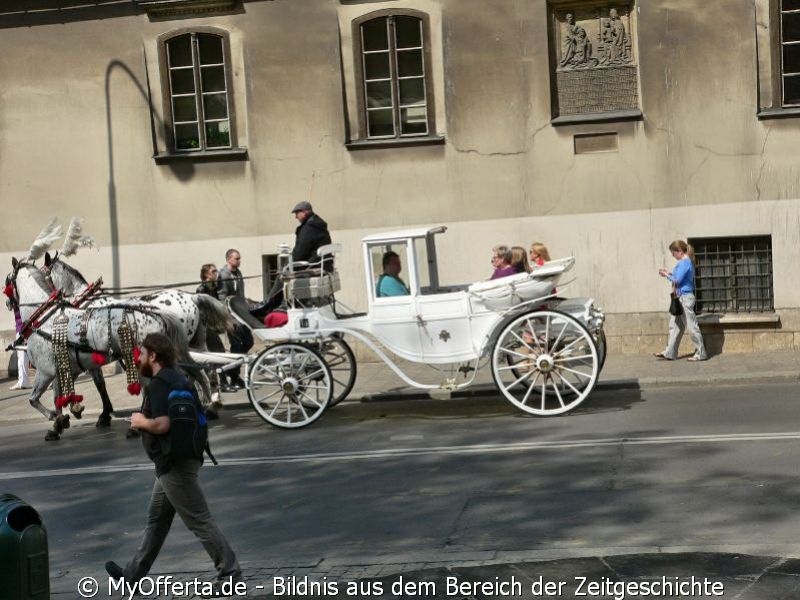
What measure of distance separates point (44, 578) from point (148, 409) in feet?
6.89

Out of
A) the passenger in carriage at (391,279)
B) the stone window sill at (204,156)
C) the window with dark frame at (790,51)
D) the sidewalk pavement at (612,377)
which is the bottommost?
the sidewalk pavement at (612,377)

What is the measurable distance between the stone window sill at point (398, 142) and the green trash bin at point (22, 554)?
13552 millimetres

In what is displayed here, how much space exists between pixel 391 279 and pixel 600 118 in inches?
231

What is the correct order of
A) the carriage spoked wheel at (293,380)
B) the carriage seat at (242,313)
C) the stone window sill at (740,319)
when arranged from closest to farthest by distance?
the carriage spoked wheel at (293,380), the carriage seat at (242,313), the stone window sill at (740,319)

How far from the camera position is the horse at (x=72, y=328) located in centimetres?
1483

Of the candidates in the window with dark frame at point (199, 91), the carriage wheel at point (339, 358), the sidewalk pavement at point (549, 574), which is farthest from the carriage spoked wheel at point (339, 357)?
the window with dark frame at point (199, 91)

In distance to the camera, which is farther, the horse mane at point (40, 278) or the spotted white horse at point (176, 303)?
the horse mane at point (40, 278)

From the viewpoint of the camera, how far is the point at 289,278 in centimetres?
1470

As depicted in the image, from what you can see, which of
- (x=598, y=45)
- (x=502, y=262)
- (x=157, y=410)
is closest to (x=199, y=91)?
(x=598, y=45)

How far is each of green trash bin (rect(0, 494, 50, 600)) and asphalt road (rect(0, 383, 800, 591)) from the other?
2.87 meters

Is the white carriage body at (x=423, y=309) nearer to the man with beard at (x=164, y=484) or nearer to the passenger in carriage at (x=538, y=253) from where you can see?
the passenger in carriage at (x=538, y=253)

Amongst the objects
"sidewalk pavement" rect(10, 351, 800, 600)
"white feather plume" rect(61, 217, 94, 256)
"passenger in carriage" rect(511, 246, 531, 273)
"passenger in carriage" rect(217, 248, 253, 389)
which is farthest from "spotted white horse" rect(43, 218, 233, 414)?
"sidewalk pavement" rect(10, 351, 800, 600)

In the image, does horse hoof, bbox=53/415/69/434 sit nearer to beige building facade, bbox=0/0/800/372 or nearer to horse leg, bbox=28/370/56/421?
horse leg, bbox=28/370/56/421

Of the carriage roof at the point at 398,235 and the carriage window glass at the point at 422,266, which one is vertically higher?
the carriage roof at the point at 398,235
